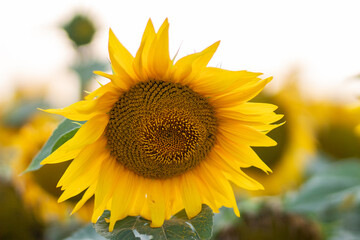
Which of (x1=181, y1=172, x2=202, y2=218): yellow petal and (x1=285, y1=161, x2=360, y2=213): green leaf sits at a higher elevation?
(x1=181, y1=172, x2=202, y2=218): yellow petal

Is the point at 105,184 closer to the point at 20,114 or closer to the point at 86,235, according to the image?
the point at 86,235

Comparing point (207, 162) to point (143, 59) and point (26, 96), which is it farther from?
point (26, 96)

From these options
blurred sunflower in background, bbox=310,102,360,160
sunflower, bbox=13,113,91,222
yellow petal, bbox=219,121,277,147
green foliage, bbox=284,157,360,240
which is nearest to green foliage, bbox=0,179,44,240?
sunflower, bbox=13,113,91,222

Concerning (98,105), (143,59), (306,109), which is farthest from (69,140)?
(306,109)

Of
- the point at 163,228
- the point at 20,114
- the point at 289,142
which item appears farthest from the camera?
the point at 20,114

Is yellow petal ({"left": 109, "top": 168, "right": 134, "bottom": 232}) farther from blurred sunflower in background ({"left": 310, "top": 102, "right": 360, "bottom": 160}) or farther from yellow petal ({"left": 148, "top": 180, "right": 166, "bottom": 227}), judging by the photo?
blurred sunflower in background ({"left": 310, "top": 102, "right": 360, "bottom": 160})

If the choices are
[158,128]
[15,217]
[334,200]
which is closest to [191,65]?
[158,128]
